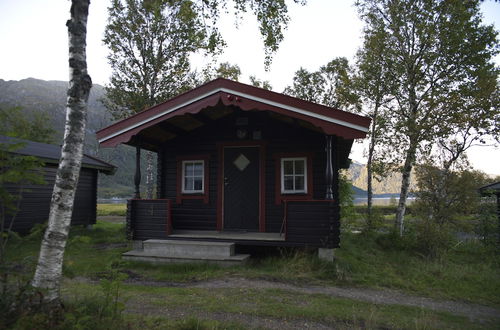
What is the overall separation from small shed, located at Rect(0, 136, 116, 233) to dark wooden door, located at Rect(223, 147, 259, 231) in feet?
18.9

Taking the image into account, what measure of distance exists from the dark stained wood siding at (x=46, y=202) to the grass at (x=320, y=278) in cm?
133

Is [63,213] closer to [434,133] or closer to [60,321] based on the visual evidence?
[60,321]

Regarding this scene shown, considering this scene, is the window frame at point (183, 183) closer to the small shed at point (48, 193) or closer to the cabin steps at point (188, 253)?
the cabin steps at point (188, 253)

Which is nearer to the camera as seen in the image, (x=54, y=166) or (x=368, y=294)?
(x=368, y=294)

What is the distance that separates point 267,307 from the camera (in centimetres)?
438

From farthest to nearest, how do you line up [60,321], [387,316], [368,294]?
[368,294] → [387,316] → [60,321]

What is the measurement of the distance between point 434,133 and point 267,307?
10.8 m

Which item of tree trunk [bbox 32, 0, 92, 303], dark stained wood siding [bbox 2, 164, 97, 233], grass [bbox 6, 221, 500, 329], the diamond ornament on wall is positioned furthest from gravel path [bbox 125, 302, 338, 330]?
dark stained wood siding [bbox 2, 164, 97, 233]

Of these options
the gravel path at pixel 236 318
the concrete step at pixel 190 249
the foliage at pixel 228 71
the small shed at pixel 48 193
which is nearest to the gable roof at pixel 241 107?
the concrete step at pixel 190 249

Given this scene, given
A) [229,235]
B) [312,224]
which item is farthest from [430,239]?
[229,235]

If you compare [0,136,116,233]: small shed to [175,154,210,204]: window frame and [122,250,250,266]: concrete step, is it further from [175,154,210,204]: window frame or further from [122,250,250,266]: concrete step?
[122,250,250,266]: concrete step

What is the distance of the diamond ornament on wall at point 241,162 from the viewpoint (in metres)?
8.79

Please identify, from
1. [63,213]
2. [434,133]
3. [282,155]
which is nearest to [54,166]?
[282,155]

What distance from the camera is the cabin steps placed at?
274 inches
